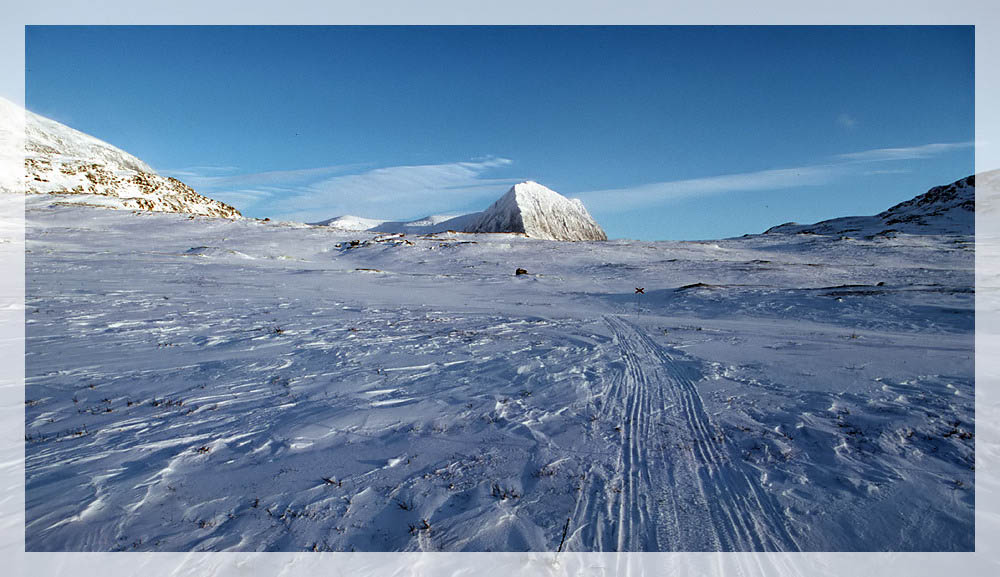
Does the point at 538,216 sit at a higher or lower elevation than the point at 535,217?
higher

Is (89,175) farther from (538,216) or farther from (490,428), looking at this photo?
(490,428)

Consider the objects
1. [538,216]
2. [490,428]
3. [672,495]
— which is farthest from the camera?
[538,216]

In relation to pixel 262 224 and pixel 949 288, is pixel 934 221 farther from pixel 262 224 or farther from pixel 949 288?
pixel 262 224

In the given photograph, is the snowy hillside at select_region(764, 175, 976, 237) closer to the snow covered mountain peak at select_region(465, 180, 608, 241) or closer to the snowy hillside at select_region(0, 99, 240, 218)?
the snow covered mountain peak at select_region(465, 180, 608, 241)

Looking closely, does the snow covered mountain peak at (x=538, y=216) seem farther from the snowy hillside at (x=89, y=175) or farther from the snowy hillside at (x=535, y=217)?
the snowy hillside at (x=89, y=175)

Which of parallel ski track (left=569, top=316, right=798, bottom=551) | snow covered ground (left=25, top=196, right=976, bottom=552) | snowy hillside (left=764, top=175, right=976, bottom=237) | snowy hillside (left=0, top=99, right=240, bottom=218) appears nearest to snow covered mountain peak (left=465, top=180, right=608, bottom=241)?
snowy hillside (left=764, top=175, right=976, bottom=237)

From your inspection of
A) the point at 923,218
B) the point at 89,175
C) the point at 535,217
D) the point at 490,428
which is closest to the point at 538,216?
the point at 535,217
